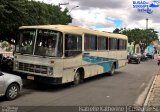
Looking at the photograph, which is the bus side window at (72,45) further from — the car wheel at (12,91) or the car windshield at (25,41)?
the car wheel at (12,91)

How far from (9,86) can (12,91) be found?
11.0 inches

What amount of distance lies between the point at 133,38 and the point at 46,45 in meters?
72.7

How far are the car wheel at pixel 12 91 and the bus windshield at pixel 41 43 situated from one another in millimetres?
2861

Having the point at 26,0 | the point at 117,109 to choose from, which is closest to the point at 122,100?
the point at 117,109

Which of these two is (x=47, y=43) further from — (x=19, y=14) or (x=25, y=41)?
(x=19, y=14)

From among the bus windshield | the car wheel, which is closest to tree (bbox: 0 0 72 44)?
the bus windshield

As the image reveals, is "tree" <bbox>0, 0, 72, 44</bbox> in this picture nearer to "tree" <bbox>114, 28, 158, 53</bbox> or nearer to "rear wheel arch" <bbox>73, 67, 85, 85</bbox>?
"rear wheel arch" <bbox>73, 67, 85, 85</bbox>

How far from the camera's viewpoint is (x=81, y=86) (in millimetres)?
17750

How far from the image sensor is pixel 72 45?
54.7 ft

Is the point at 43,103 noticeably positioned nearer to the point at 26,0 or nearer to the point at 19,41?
the point at 19,41

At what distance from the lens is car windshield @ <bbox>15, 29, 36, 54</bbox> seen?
631 inches

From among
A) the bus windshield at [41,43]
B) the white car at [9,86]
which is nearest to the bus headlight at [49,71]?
the bus windshield at [41,43]

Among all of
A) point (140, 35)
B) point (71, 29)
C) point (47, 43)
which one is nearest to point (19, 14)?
point (71, 29)

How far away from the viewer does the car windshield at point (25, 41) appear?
16016mm
